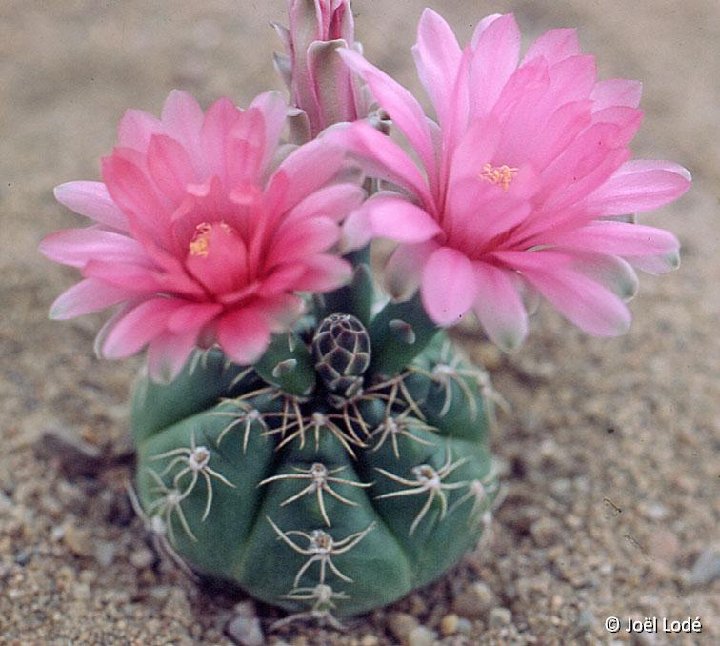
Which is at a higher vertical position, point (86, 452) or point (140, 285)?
point (140, 285)

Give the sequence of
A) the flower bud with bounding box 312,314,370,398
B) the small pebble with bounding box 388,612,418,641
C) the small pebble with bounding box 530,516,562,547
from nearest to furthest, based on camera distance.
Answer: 1. the flower bud with bounding box 312,314,370,398
2. the small pebble with bounding box 388,612,418,641
3. the small pebble with bounding box 530,516,562,547

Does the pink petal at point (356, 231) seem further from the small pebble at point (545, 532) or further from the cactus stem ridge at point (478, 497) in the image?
the small pebble at point (545, 532)

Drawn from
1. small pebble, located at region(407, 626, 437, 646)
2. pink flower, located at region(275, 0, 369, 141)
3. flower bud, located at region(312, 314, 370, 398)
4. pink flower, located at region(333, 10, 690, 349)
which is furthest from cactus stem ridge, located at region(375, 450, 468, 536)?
pink flower, located at region(275, 0, 369, 141)

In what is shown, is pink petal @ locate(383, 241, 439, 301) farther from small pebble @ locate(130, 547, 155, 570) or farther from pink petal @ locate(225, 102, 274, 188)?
small pebble @ locate(130, 547, 155, 570)

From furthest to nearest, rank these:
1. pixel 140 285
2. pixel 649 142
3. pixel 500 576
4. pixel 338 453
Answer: pixel 649 142 < pixel 500 576 < pixel 338 453 < pixel 140 285

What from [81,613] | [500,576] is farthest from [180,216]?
[500,576]

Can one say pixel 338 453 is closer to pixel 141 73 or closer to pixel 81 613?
pixel 81 613
